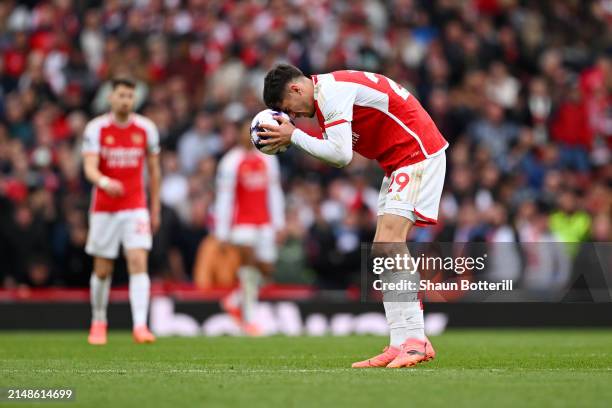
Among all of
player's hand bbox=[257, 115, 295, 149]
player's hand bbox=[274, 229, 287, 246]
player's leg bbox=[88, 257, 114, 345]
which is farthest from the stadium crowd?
player's hand bbox=[257, 115, 295, 149]

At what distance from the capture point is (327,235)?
1847 centimetres

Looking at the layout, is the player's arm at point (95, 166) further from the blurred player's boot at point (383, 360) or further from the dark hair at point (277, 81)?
the blurred player's boot at point (383, 360)

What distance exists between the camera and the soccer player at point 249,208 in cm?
1639

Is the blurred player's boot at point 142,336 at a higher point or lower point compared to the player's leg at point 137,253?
lower

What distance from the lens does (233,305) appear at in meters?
17.0

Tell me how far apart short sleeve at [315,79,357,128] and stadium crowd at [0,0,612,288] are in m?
8.95

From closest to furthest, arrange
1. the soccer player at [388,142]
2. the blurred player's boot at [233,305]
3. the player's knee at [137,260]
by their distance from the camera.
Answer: the soccer player at [388,142] < the player's knee at [137,260] < the blurred player's boot at [233,305]

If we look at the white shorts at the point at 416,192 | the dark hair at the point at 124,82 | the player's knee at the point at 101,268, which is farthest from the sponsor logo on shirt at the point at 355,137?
the player's knee at the point at 101,268

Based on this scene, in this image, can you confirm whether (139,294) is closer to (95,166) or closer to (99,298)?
(99,298)

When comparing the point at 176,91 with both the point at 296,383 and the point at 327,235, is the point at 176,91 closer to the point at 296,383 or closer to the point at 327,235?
the point at 327,235

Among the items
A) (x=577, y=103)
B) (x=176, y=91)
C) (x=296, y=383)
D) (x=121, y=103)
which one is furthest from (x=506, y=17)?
(x=296, y=383)

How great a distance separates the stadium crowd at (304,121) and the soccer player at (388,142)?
27.6ft

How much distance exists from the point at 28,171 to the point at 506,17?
1005 centimetres

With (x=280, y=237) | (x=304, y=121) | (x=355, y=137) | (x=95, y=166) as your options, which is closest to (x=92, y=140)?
(x=95, y=166)
